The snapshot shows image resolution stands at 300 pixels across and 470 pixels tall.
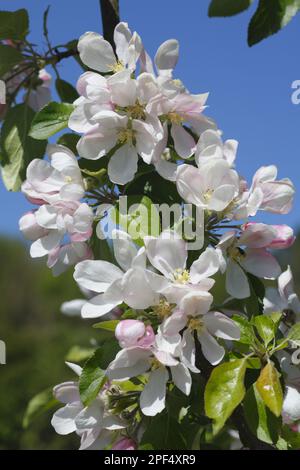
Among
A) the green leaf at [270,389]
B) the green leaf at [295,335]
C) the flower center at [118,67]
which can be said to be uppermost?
the flower center at [118,67]

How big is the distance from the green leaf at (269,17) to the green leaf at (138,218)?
1.11 feet

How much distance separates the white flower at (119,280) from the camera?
3.83ft

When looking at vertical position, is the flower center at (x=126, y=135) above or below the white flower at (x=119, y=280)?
above

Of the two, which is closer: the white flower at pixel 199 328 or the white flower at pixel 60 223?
the white flower at pixel 199 328

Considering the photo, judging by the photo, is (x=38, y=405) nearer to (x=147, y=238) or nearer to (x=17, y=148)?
(x=17, y=148)

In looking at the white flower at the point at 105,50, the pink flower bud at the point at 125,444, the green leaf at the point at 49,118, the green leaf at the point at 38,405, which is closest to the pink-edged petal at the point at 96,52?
the white flower at the point at 105,50

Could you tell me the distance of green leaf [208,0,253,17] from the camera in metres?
1.26

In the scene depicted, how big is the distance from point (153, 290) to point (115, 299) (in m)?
0.08

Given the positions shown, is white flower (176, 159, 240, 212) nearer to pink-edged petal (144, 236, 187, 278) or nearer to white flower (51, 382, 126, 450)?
pink-edged petal (144, 236, 187, 278)

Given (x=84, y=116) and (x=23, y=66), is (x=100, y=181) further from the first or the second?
(x=23, y=66)

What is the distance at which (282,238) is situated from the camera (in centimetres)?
136

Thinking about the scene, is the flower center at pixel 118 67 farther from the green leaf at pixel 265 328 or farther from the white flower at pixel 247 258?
the green leaf at pixel 265 328

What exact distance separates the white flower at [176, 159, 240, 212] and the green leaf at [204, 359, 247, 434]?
0.93ft
